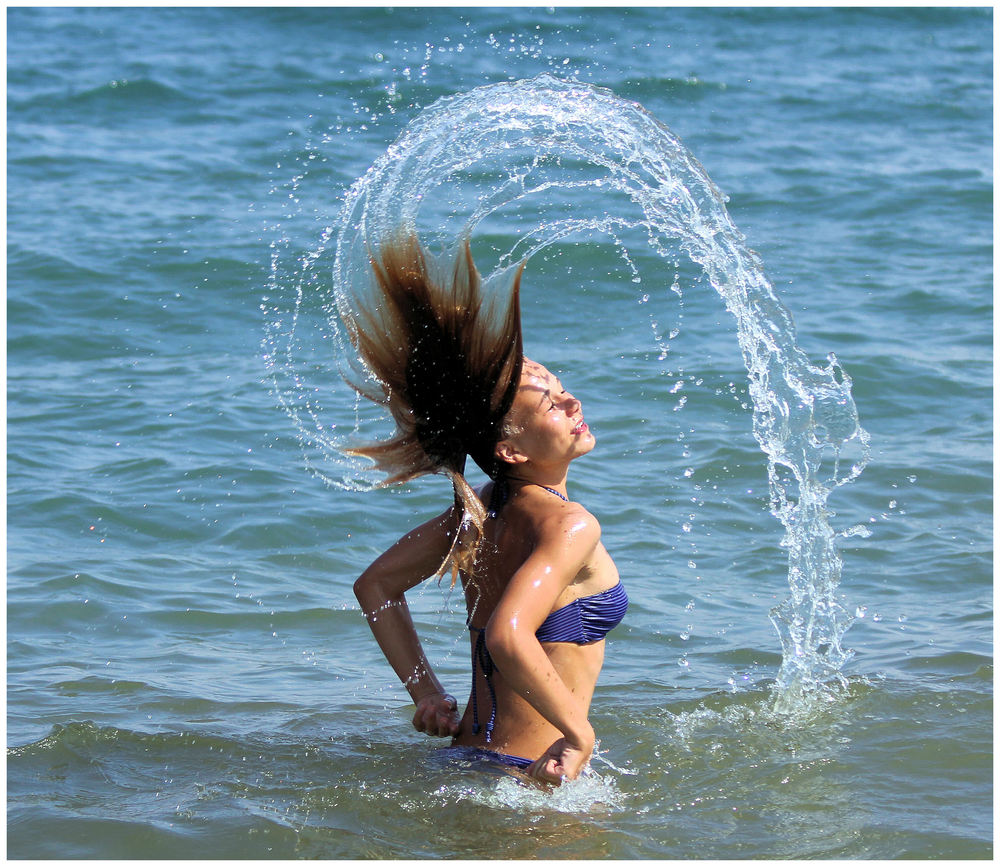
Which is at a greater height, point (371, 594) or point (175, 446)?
point (371, 594)

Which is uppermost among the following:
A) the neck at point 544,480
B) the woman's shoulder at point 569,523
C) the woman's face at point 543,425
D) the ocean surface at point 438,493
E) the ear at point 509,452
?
the woman's face at point 543,425

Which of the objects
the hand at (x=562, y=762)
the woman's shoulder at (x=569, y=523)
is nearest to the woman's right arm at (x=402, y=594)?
the woman's shoulder at (x=569, y=523)

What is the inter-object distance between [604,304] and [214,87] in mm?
6976

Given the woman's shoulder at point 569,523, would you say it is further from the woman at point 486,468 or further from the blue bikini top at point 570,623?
the blue bikini top at point 570,623

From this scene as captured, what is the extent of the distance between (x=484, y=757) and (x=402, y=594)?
1.76 feet

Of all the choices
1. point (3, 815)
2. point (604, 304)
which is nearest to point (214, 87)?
point (604, 304)

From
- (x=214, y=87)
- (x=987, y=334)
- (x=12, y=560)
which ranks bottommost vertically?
(x=12, y=560)

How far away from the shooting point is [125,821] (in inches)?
143

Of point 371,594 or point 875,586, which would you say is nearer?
point 371,594

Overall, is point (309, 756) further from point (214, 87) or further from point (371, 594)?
point (214, 87)

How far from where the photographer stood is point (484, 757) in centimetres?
371

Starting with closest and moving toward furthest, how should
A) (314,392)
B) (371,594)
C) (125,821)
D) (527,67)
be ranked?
(125,821) → (371,594) → (314,392) → (527,67)

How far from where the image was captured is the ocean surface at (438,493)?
3773 millimetres

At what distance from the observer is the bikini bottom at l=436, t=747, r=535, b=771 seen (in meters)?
3.64
